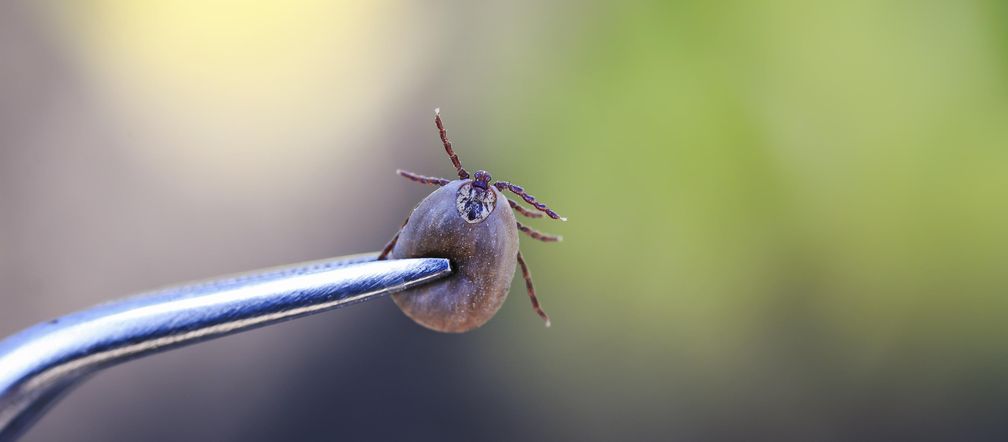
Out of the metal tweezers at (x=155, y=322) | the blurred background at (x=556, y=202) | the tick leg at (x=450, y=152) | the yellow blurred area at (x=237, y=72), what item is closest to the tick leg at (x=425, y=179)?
the tick leg at (x=450, y=152)

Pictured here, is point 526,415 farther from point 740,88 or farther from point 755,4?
point 755,4

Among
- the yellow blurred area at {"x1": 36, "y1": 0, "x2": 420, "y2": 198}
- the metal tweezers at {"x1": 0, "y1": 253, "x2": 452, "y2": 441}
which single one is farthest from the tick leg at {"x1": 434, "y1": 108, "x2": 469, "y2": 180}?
the yellow blurred area at {"x1": 36, "y1": 0, "x2": 420, "y2": 198}

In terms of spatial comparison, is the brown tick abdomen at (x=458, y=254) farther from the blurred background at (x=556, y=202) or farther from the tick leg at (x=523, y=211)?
the blurred background at (x=556, y=202)

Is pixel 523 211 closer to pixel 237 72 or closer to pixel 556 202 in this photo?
pixel 556 202

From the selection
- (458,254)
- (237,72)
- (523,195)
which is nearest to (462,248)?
(458,254)

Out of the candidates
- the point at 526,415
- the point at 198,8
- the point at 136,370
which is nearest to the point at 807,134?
the point at 526,415
